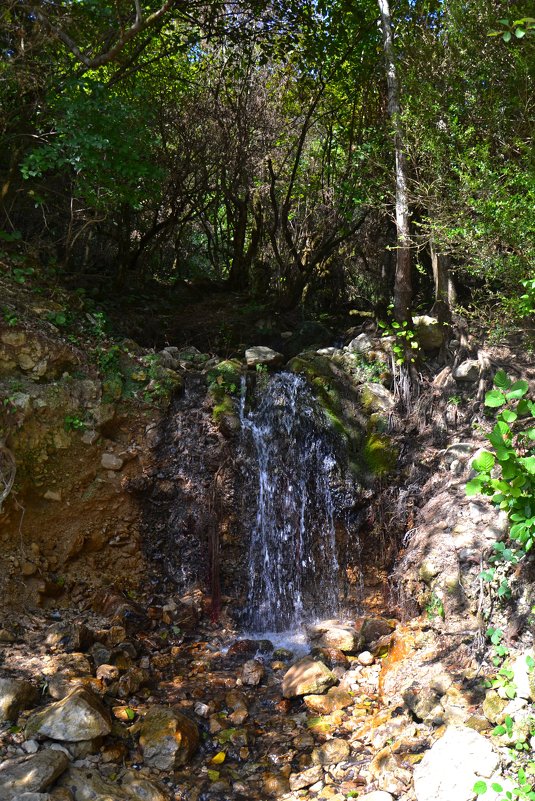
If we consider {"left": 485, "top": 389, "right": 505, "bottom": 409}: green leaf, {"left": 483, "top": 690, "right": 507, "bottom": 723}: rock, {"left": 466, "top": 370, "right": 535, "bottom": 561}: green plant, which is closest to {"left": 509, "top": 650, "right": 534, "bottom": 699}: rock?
{"left": 483, "top": 690, "right": 507, "bottom": 723}: rock

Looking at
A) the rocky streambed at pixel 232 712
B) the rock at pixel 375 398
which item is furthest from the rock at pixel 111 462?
the rock at pixel 375 398

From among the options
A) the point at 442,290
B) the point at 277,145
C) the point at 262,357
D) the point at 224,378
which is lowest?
the point at 224,378

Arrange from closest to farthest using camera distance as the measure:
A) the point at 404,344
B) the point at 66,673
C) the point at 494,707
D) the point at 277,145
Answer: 1. the point at 494,707
2. the point at 66,673
3. the point at 404,344
4. the point at 277,145

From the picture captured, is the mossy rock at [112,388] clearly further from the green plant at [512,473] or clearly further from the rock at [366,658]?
the green plant at [512,473]

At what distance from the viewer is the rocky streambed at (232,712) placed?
3.42m

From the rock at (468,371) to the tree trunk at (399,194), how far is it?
0.86 metres

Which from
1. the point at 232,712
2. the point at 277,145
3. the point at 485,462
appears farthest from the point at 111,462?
the point at 277,145

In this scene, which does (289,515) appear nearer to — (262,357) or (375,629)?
(375,629)

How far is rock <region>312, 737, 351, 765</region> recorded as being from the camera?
12.6 feet

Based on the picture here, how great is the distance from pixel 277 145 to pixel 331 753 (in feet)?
28.0

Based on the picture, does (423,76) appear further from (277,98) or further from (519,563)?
(519,563)

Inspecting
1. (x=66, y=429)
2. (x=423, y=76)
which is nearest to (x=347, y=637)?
(x=66, y=429)

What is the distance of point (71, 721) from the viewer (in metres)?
3.63

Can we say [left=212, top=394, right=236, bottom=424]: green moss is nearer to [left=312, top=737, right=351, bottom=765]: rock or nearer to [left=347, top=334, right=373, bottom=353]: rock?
[left=347, top=334, right=373, bottom=353]: rock
